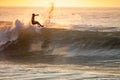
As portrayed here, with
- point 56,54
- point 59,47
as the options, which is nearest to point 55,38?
point 59,47

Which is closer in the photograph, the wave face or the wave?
the wave face

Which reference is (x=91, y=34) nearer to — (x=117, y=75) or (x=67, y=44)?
(x=67, y=44)

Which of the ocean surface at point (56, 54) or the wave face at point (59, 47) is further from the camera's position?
the wave face at point (59, 47)

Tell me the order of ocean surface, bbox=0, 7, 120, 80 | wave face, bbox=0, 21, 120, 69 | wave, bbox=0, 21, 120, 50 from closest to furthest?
ocean surface, bbox=0, 7, 120, 80 < wave face, bbox=0, 21, 120, 69 < wave, bbox=0, 21, 120, 50

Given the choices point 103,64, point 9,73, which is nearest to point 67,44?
point 103,64

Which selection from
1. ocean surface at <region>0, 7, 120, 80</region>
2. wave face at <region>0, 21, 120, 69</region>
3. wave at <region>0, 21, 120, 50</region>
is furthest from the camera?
wave at <region>0, 21, 120, 50</region>

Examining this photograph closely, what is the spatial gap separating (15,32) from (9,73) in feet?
40.7

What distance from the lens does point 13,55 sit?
20.4m

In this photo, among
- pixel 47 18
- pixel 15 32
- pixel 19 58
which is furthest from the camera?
pixel 47 18

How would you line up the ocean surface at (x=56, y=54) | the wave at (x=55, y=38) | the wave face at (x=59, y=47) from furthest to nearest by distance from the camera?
the wave at (x=55, y=38), the wave face at (x=59, y=47), the ocean surface at (x=56, y=54)

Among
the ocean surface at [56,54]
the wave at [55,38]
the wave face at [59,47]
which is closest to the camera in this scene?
the ocean surface at [56,54]

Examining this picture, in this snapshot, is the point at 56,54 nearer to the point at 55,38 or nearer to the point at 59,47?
the point at 59,47

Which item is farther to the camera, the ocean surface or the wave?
the wave

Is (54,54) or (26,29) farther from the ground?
(26,29)
